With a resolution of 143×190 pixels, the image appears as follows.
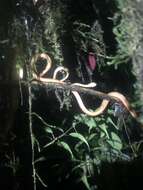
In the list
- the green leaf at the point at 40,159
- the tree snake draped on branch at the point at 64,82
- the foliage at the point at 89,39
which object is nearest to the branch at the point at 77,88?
the tree snake draped on branch at the point at 64,82

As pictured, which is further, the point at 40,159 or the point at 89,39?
the point at 89,39

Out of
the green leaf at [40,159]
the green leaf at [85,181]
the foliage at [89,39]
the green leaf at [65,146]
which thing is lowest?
the green leaf at [85,181]

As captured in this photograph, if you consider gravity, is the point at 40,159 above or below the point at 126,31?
below

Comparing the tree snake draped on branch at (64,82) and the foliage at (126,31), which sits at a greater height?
the foliage at (126,31)

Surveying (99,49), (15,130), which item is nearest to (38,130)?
(15,130)

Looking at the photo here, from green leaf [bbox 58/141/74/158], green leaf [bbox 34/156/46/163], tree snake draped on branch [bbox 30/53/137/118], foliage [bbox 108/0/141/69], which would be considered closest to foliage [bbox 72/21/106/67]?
foliage [bbox 108/0/141/69]

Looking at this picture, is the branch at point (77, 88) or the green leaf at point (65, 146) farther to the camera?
the green leaf at point (65, 146)

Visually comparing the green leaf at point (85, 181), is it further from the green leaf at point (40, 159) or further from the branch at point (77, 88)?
the branch at point (77, 88)

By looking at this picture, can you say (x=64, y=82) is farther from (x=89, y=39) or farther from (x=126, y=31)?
(x=126, y=31)

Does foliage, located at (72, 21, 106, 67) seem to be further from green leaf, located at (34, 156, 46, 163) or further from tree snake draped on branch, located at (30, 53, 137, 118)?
green leaf, located at (34, 156, 46, 163)

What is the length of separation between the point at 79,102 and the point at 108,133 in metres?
0.31

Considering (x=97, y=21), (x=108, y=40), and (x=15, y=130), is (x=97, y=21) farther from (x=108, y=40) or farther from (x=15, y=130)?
(x=15, y=130)

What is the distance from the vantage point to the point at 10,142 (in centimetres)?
281

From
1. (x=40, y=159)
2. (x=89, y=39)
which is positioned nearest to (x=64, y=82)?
(x=89, y=39)
